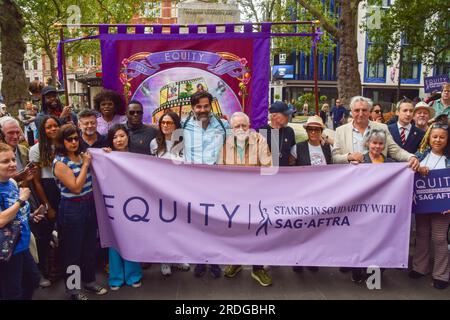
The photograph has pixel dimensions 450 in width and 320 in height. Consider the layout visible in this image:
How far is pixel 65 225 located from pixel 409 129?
4.00m

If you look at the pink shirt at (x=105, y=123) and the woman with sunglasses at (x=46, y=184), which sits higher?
the pink shirt at (x=105, y=123)

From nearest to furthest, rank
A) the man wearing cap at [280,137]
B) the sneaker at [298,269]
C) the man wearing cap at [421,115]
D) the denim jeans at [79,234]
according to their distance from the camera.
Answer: the denim jeans at [79,234] → the sneaker at [298,269] → the man wearing cap at [280,137] → the man wearing cap at [421,115]

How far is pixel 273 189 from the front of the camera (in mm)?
3830

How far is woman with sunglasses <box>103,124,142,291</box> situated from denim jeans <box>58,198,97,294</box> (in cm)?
18

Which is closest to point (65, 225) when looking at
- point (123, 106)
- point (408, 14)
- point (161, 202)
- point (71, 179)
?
point (71, 179)

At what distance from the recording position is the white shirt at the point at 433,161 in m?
3.97

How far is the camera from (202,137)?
4.19 metres

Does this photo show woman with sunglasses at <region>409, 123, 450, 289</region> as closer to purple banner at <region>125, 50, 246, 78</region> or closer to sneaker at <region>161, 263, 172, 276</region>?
purple banner at <region>125, 50, 246, 78</region>

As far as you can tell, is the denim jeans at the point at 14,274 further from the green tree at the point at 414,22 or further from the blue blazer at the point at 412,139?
the green tree at the point at 414,22

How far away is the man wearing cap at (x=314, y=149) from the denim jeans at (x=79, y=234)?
2.15m

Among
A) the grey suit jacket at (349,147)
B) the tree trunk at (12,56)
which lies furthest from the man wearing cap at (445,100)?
the tree trunk at (12,56)

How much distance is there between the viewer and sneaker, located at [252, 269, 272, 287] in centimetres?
402

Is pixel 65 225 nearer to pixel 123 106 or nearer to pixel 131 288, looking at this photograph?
pixel 131 288

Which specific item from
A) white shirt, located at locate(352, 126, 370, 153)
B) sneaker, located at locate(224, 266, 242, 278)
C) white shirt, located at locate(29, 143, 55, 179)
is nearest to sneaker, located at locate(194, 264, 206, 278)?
sneaker, located at locate(224, 266, 242, 278)
